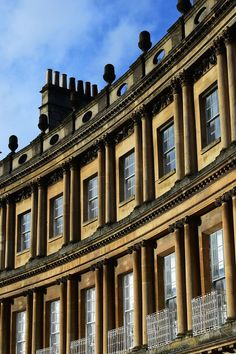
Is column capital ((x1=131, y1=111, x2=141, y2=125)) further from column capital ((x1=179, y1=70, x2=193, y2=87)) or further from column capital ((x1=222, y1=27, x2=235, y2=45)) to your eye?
column capital ((x1=222, y1=27, x2=235, y2=45))

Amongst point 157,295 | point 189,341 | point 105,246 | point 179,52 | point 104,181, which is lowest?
point 189,341

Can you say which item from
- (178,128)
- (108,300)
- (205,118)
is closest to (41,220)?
(108,300)

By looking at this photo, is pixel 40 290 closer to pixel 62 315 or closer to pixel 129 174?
pixel 62 315

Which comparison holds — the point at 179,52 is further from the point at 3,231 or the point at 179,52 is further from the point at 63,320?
the point at 3,231

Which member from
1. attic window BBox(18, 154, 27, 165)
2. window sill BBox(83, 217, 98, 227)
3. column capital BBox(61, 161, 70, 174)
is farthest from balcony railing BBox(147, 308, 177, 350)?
attic window BBox(18, 154, 27, 165)

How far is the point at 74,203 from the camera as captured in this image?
30.5 m

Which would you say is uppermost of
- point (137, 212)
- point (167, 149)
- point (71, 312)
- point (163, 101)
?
point (163, 101)

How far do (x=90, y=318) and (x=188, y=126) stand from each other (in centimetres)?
856

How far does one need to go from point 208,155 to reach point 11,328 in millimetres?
13764

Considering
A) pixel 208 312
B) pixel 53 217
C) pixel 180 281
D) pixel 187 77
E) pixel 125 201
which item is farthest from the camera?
pixel 53 217

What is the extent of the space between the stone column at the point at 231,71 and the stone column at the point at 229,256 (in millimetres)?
1852

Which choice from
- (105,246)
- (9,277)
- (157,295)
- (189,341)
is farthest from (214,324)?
(9,277)

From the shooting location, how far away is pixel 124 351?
1000 inches

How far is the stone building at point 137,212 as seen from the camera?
22.1m
